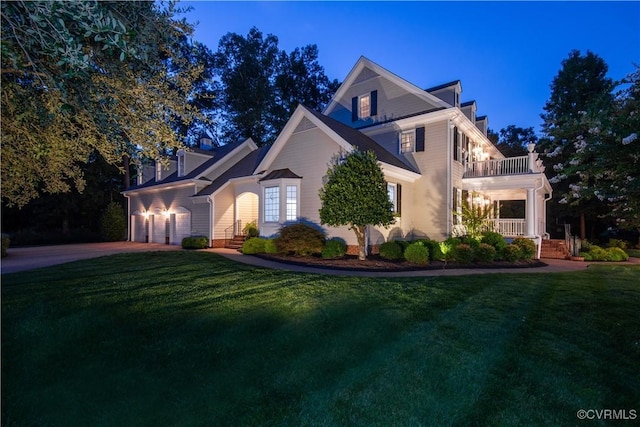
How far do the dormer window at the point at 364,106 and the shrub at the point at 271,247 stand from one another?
29.4 ft

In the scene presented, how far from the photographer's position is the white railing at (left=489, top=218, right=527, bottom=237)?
1534 centimetres

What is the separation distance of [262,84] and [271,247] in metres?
22.9

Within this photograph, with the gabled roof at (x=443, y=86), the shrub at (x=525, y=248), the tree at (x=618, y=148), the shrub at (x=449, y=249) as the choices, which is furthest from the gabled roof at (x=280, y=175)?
the tree at (x=618, y=148)

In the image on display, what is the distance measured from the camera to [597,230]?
87.2 ft

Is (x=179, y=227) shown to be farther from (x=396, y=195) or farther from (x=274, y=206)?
(x=396, y=195)

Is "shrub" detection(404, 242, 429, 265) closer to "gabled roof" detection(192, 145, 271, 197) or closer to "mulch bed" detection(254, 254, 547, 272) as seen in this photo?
"mulch bed" detection(254, 254, 547, 272)

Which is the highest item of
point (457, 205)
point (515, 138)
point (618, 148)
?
point (515, 138)

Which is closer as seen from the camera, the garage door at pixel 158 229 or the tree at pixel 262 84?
the garage door at pixel 158 229

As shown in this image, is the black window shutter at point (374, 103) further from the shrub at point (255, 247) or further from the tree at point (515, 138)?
the tree at point (515, 138)

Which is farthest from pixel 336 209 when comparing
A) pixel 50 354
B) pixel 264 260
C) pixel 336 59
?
pixel 336 59

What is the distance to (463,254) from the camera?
35.1 ft

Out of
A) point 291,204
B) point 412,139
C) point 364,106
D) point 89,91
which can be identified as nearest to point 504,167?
point 412,139

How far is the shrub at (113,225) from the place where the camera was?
77.0ft

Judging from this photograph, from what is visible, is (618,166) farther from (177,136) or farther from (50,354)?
(50,354)
